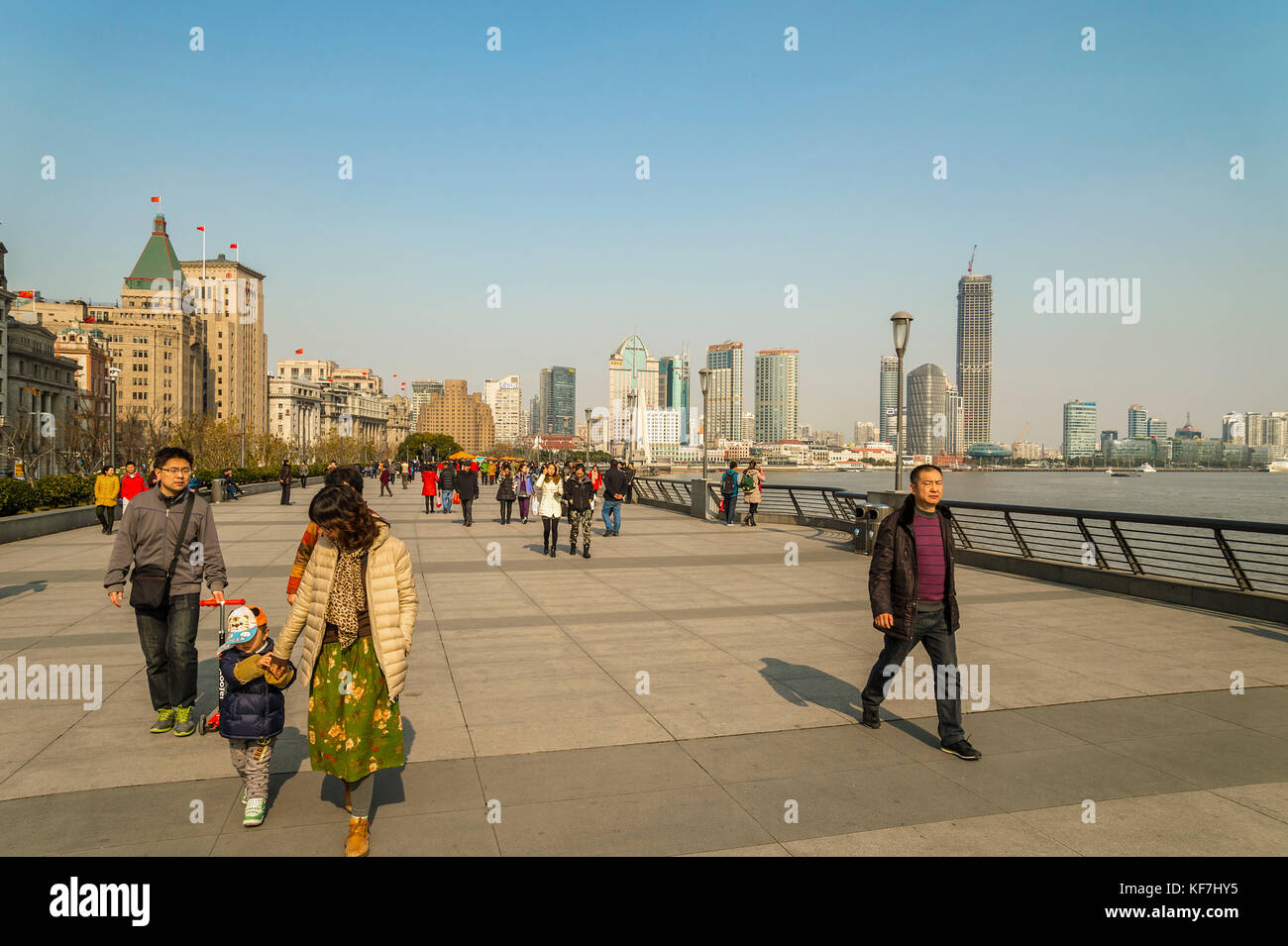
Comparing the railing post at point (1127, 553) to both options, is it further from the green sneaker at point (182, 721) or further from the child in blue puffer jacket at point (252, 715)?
the green sneaker at point (182, 721)

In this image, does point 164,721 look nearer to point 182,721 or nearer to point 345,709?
point 182,721

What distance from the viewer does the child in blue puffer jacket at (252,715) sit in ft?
13.8

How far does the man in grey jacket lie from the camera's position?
5.55 m

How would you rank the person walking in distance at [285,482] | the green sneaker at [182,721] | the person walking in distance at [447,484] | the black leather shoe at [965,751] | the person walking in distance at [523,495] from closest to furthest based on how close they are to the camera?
the black leather shoe at [965,751] < the green sneaker at [182,721] < the person walking in distance at [523,495] < the person walking in distance at [447,484] < the person walking in distance at [285,482]

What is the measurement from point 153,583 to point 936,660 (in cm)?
517

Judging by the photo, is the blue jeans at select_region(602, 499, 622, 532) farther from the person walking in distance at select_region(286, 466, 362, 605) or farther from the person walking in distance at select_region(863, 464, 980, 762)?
the person walking in distance at select_region(286, 466, 362, 605)

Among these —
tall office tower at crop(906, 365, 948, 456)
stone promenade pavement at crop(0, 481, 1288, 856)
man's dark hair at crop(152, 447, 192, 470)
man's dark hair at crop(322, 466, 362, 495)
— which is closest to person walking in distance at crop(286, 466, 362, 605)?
man's dark hair at crop(322, 466, 362, 495)

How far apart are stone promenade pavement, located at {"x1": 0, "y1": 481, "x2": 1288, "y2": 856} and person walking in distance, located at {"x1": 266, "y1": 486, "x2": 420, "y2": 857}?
404 mm

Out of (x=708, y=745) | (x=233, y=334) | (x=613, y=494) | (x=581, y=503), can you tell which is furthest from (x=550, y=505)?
(x=233, y=334)

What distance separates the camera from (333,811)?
14.6 feet

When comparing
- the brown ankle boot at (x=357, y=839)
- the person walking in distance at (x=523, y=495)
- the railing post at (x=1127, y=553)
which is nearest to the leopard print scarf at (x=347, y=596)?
the brown ankle boot at (x=357, y=839)

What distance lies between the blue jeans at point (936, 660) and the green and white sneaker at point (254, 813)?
150 inches
